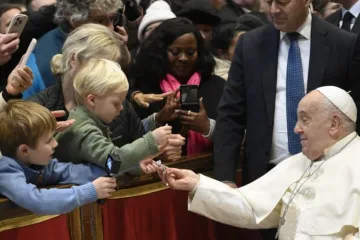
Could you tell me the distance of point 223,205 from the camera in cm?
391

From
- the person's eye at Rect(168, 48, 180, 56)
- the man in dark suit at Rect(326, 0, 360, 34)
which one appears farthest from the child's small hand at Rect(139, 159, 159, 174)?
the man in dark suit at Rect(326, 0, 360, 34)

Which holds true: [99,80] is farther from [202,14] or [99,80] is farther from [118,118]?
[202,14]

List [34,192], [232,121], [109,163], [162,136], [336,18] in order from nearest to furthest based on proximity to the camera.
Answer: [34,192]
[109,163]
[162,136]
[232,121]
[336,18]

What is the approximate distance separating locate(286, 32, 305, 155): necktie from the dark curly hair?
80 cm

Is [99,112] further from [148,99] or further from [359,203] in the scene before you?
[359,203]

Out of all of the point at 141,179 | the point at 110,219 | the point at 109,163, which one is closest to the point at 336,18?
the point at 141,179

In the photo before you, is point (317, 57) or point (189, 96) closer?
point (317, 57)

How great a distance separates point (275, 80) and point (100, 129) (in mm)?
980

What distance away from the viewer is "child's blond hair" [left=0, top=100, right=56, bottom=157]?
11.5ft

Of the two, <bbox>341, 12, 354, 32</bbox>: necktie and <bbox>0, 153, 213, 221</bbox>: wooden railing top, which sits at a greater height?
<bbox>341, 12, 354, 32</bbox>: necktie

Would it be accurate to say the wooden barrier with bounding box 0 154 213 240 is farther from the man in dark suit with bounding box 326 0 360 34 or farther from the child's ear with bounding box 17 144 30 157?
the man in dark suit with bounding box 326 0 360 34

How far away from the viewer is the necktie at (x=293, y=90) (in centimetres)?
421

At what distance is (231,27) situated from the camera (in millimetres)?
5723

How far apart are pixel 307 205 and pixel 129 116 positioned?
109cm
